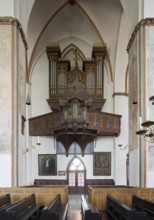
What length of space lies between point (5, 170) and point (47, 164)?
12.2m

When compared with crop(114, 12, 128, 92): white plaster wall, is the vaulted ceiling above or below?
above

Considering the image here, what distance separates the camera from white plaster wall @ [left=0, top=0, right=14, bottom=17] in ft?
42.8

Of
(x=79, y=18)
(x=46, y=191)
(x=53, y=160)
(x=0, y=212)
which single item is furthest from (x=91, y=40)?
(x=0, y=212)

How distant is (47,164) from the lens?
24.5 meters

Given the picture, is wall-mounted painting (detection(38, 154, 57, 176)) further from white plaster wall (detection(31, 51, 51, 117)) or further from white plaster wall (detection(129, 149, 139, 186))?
white plaster wall (detection(129, 149, 139, 186))

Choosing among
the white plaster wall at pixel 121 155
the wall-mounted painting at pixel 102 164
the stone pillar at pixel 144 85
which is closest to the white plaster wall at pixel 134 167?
the stone pillar at pixel 144 85

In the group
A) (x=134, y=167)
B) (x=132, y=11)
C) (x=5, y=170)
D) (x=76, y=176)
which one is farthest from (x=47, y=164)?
(x=132, y=11)

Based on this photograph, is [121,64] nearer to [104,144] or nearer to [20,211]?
[104,144]

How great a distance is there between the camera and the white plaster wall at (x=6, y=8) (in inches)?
513

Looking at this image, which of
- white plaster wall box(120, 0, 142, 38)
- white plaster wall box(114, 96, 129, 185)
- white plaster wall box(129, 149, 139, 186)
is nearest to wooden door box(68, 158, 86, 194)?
white plaster wall box(114, 96, 129, 185)

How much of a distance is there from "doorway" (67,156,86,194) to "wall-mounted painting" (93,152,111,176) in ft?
2.78

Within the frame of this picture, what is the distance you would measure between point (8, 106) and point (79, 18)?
42.3 feet

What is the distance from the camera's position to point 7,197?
1020 centimetres

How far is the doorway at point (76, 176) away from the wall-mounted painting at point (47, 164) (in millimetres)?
993
